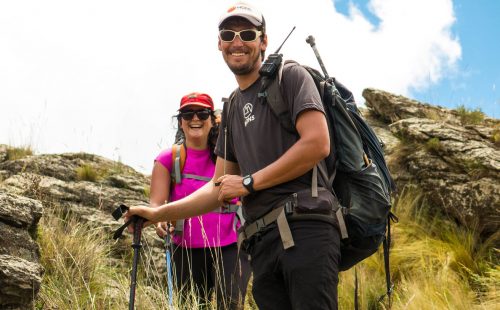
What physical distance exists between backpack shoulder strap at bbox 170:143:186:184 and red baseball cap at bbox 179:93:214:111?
379 millimetres

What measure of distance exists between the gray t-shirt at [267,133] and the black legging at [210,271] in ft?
5.02

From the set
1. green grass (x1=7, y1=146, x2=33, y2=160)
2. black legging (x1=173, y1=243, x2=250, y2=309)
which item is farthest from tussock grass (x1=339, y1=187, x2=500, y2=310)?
green grass (x1=7, y1=146, x2=33, y2=160)

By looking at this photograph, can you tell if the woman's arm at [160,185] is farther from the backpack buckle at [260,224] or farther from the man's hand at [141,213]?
the backpack buckle at [260,224]

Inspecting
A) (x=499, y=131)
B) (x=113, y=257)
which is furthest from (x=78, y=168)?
(x=499, y=131)

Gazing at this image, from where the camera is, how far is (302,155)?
283 centimetres

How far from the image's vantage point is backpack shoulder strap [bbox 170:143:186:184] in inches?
198

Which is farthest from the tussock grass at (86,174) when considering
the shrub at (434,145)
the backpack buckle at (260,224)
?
the backpack buckle at (260,224)

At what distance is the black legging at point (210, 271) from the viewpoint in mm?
4602

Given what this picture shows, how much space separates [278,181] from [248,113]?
47 cm

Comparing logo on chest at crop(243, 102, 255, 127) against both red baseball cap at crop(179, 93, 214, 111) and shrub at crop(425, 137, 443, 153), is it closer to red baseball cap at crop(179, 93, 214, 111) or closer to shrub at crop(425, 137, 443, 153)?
red baseball cap at crop(179, 93, 214, 111)

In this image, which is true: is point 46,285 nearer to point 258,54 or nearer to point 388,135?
point 258,54

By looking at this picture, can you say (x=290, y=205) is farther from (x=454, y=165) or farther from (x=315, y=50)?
(x=454, y=165)

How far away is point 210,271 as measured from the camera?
196 inches

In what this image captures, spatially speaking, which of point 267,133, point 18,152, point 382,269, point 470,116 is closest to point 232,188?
point 267,133
